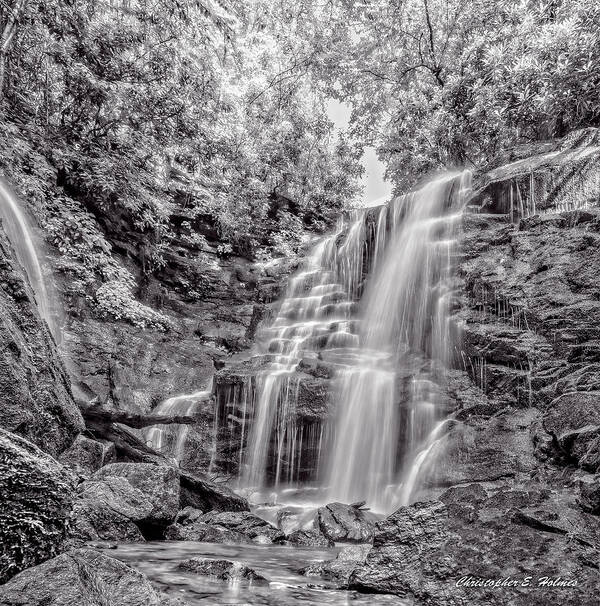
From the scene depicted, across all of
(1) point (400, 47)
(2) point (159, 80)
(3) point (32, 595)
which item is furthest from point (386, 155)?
(3) point (32, 595)

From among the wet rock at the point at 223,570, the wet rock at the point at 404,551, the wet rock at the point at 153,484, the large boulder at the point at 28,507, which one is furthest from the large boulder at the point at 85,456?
the wet rock at the point at 404,551

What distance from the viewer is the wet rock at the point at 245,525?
Answer: 543 centimetres

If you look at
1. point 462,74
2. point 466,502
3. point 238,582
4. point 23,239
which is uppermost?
point 462,74

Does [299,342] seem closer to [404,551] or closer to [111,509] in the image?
[111,509]

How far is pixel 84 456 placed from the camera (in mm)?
5438

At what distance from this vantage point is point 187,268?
1520 cm

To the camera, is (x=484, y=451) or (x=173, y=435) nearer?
(x=484, y=451)

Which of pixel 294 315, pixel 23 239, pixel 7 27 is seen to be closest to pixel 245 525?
pixel 23 239

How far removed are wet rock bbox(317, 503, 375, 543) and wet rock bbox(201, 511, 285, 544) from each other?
0.58 m

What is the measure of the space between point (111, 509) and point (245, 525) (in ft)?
5.85

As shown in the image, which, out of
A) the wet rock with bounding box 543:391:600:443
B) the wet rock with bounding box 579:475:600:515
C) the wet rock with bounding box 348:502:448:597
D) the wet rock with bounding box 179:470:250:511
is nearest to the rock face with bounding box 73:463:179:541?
the wet rock with bounding box 179:470:250:511

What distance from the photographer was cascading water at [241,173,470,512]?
8148 mm

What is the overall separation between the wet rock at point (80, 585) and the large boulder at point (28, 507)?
14 cm

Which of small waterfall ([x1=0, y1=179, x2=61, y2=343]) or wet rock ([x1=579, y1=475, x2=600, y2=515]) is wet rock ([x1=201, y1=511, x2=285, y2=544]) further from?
small waterfall ([x1=0, y1=179, x2=61, y2=343])
